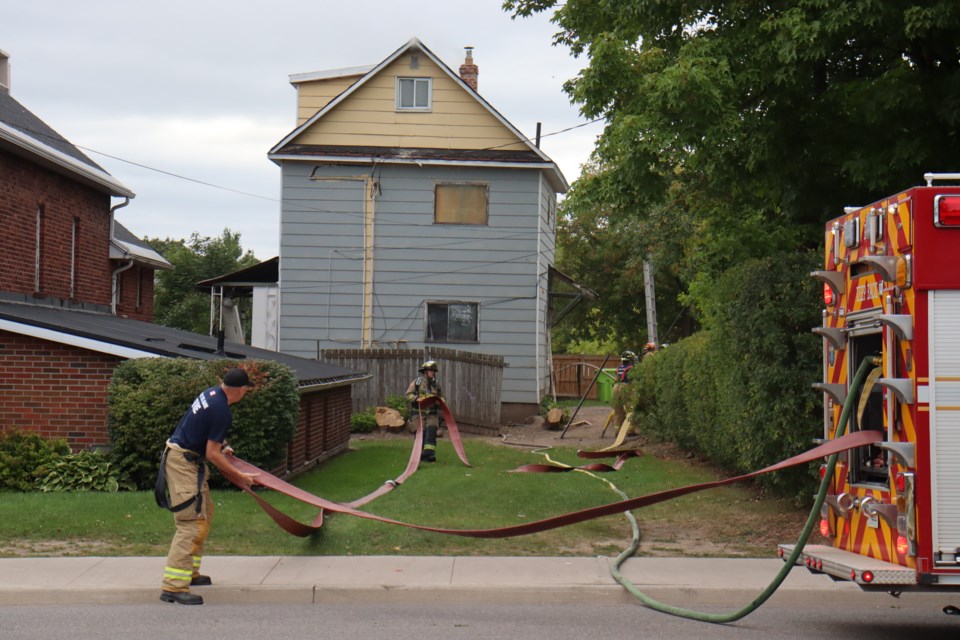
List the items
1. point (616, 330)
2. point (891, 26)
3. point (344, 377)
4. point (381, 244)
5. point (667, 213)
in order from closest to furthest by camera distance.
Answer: point (891, 26), point (344, 377), point (381, 244), point (667, 213), point (616, 330)

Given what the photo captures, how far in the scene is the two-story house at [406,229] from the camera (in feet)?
91.3

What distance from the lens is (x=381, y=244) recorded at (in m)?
27.9

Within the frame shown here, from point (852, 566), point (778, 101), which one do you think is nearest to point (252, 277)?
point (778, 101)

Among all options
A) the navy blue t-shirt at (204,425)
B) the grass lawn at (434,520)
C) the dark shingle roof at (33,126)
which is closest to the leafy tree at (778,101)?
the grass lawn at (434,520)

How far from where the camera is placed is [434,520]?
40.4ft

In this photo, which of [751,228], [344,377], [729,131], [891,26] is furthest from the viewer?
[344,377]

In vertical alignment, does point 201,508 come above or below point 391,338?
below

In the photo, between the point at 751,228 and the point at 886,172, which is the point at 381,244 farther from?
the point at 886,172

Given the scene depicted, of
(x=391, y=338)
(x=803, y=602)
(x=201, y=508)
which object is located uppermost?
(x=391, y=338)

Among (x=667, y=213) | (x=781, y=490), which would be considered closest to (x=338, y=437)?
(x=781, y=490)

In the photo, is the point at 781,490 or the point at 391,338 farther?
the point at 391,338

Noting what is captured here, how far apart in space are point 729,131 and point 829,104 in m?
1.30

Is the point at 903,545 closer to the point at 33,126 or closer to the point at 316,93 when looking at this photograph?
the point at 33,126

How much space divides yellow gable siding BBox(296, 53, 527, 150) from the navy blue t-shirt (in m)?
19.6
